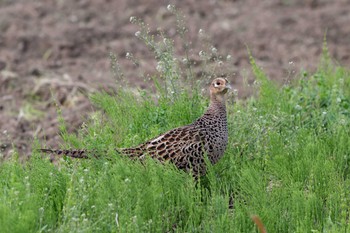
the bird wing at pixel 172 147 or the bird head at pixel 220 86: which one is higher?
the bird head at pixel 220 86

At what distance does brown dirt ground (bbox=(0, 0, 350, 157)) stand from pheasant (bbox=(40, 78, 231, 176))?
6.41ft

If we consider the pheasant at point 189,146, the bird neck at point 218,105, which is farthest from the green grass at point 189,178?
the bird neck at point 218,105

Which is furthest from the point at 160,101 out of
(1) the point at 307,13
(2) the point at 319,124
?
(1) the point at 307,13

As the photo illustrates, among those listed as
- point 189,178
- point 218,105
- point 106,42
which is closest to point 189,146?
point 189,178

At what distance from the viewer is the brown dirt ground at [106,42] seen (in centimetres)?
902

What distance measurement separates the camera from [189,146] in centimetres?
611

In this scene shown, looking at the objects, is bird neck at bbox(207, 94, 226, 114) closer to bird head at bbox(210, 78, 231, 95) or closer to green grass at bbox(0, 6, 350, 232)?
bird head at bbox(210, 78, 231, 95)

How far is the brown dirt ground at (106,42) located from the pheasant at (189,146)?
1.96m

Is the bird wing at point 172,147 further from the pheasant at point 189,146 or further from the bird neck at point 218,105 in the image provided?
the bird neck at point 218,105

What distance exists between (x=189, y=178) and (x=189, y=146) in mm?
338

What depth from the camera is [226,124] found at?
639 centimetres

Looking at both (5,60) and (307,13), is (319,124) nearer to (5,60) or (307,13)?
(5,60)

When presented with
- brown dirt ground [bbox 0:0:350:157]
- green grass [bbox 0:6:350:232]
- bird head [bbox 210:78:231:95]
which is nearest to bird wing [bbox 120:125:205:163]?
green grass [bbox 0:6:350:232]

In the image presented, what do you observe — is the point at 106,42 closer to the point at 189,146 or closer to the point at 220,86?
the point at 220,86
